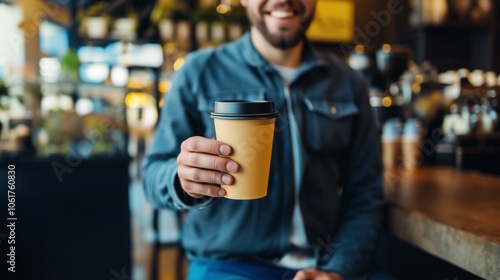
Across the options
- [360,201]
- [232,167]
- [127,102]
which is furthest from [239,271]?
[127,102]

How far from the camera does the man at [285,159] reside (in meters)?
1.13

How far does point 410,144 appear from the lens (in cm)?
180

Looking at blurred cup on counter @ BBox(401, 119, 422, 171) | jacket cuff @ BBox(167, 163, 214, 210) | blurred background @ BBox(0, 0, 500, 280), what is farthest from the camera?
blurred cup on counter @ BBox(401, 119, 422, 171)

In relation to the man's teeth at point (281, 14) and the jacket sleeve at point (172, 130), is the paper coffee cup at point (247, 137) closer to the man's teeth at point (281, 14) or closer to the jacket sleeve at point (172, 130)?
the jacket sleeve at point (172, 130)

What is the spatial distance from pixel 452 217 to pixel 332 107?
1.44ft

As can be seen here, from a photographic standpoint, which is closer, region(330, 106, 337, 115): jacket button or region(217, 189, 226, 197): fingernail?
region(217, 189, 226, 197): fingernail

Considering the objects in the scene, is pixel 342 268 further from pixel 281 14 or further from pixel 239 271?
pixel 281 14

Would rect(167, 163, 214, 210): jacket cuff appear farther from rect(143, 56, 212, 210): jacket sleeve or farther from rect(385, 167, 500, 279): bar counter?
rect(385, 167, 500, 279): bar counter

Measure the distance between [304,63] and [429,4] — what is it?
11.1 feet

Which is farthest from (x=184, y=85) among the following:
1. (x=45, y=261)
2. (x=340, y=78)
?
(x=45, y=261)

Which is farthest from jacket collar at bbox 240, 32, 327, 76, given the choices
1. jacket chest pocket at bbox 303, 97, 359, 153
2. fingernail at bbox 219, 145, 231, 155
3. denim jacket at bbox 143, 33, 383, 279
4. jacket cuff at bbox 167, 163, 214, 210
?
fingernail at bbox 219, 145, 231, 155

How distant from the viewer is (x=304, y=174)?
116cm

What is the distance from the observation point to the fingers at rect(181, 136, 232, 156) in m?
0.68

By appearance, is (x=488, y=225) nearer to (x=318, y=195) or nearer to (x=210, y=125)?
(x=318, y=195)
